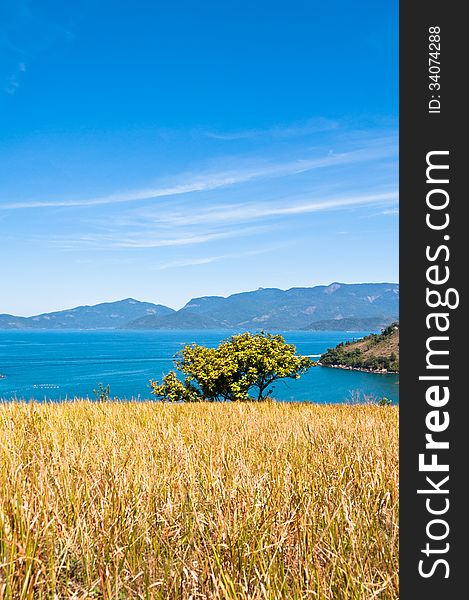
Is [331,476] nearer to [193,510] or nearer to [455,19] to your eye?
[193,510]

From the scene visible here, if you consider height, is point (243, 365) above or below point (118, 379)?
above

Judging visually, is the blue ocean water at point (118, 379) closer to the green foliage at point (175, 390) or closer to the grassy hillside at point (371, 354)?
the grassy hillside at point (371, 354)

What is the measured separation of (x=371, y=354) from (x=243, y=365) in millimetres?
104843

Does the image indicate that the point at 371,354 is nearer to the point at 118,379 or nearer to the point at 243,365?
the point at 118,379

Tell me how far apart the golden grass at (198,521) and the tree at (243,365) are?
21.4m

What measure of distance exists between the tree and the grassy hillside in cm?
8749

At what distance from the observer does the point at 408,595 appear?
121 cm

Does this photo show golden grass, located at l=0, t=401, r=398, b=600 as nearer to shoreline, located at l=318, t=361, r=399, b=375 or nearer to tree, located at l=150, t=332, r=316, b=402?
tree, located at l=150, t=332, r=316, b=402

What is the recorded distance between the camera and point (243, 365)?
26.3m

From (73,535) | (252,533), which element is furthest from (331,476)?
(73,535)

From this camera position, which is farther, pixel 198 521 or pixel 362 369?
pixel 362 369

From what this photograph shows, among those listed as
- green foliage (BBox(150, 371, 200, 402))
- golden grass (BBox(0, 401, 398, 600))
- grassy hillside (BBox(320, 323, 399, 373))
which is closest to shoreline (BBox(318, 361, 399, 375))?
grassy hillside (BBox(320, 323, 399, 373))

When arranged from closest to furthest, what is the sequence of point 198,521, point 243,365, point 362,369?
1. point 198,521
2. point 243,365
3. point 362,369

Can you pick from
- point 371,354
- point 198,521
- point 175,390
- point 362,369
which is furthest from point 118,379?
point 198,521
